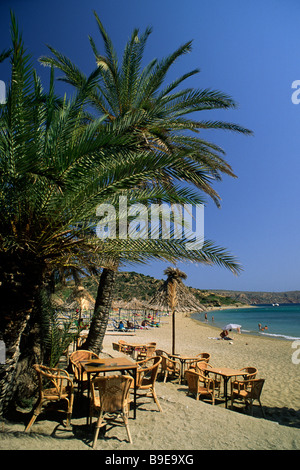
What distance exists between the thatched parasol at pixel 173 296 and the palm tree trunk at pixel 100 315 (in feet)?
15.3

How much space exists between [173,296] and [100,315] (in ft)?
16.2

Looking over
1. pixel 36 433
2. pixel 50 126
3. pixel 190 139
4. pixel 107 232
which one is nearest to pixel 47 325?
pixel 36 433

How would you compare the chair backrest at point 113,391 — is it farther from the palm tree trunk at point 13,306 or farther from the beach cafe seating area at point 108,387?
the palm tree trunk at point 13,306

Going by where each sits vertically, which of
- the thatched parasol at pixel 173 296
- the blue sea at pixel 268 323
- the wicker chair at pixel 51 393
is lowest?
the blue sea at pixel 268 323

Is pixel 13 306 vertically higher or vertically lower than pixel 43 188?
lower

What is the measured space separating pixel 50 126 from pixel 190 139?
5242 millimetres

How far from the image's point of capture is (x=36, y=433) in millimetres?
3889

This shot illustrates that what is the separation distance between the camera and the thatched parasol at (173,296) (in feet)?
38.1

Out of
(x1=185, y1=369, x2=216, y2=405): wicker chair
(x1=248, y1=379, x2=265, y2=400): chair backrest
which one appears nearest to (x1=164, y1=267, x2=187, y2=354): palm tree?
(x1=185, y1=369, x2=216, y2=405): wicker chair

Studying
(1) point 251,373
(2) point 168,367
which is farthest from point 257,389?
(2) point 168,367

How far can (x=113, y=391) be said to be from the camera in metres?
3.99

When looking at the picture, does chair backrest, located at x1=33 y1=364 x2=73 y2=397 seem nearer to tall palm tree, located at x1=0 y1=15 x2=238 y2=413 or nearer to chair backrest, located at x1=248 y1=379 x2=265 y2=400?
tall palm tree, located at x1=0 y1=15 x2=238 y2=413

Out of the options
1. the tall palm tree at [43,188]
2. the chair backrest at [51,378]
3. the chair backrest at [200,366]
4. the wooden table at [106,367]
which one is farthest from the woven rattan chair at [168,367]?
the tall palm tree at [43,188]

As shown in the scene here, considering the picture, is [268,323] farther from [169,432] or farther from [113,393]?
[113,393]
